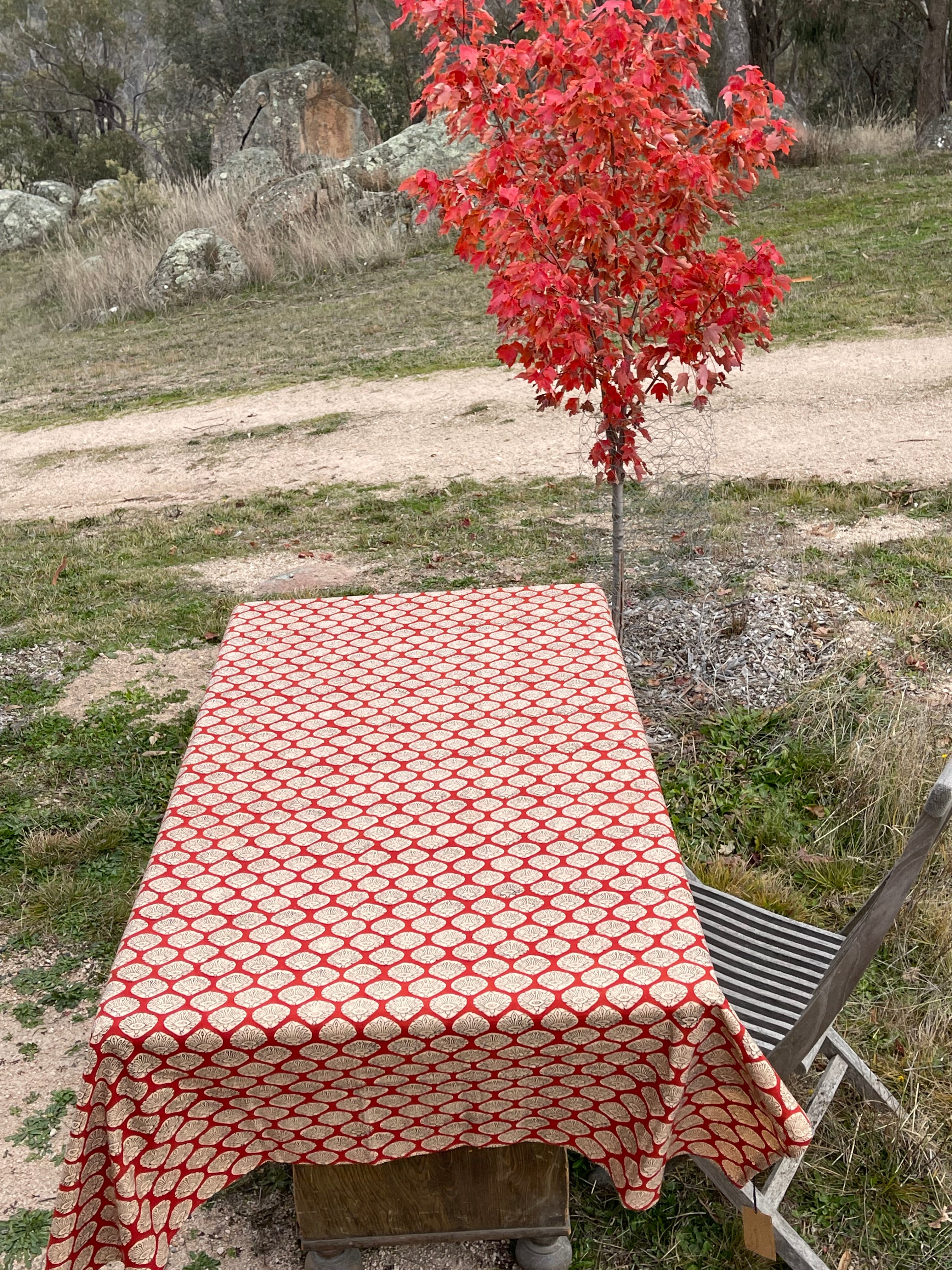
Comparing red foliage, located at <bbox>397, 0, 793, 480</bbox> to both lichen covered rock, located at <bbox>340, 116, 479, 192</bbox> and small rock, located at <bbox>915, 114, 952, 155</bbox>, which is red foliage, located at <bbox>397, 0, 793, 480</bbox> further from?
small rock, located at <bbox>915, 114, 952, 155</bbox>

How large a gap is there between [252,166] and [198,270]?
19.9 ft

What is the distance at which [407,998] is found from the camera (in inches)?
66.9

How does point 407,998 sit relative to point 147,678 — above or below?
above

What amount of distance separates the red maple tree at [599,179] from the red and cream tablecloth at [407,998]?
1861mm

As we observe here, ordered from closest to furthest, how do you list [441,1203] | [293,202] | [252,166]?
[441,1203] → [293,202] → [252,166]

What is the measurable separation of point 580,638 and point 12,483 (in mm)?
6452

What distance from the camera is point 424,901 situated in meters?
1.88

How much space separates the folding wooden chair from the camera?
1794 millimetres

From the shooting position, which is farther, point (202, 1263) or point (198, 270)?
point (198, 270)

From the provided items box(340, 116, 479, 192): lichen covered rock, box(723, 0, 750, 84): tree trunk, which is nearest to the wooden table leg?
box(340, 116, 479, 192): lichen covered rock

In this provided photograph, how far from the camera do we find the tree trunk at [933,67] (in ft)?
51.6

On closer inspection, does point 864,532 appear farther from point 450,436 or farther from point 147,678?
point 147,678

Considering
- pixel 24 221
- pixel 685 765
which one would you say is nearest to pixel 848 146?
pixel 24 221

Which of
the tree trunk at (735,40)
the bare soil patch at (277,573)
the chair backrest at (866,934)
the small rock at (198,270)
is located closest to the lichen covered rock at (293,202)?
the small rock at (198,270)
